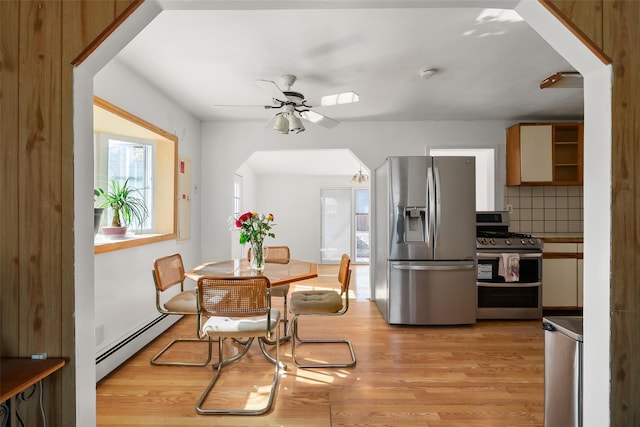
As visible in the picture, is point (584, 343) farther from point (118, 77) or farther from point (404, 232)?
point (118, 77)

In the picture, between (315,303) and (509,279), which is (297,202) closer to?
(509,279)

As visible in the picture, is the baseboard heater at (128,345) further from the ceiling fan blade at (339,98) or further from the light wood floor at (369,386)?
the ceiling fan blade at (339,98)

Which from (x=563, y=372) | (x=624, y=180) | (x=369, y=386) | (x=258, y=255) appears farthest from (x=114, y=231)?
(x=624, y=180)

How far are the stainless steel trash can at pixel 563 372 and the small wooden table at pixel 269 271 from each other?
4.98 ft

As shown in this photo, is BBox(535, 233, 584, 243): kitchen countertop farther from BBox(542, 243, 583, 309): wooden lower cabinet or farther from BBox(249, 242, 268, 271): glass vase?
BBox(249, 242, 268, 271): glass vase

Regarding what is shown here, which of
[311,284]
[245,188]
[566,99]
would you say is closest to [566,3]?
[566,99]

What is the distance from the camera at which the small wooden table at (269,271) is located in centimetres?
265

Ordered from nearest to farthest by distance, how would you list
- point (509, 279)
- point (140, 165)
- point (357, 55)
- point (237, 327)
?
point (237, 327)
point (357, 55)
point (140, 165)
point (509, 279)

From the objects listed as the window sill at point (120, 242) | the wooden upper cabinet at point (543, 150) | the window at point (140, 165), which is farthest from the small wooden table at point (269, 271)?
the wooden upper cabinet at point (543, 150)

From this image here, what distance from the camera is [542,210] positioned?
185 inches

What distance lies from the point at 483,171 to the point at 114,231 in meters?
4.69

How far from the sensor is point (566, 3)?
1309 millimetres

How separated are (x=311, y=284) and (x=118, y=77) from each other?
399 centimetres

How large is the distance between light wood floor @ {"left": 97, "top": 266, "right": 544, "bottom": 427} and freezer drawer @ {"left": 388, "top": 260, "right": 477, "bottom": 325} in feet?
0.89
